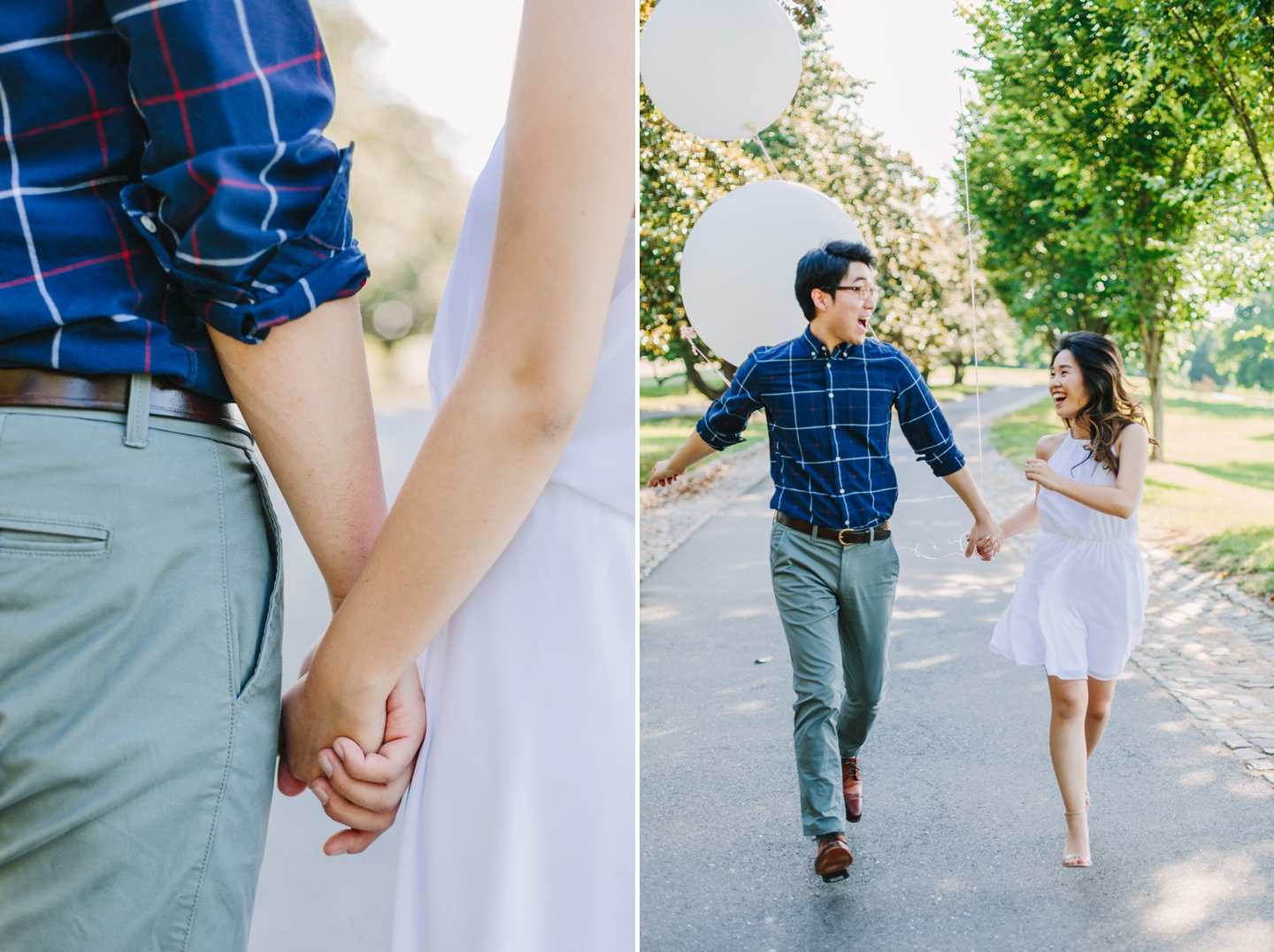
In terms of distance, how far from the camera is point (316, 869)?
7.78ft

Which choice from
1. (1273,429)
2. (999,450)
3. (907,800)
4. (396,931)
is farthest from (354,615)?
(1273,429)

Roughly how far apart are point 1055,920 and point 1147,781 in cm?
101

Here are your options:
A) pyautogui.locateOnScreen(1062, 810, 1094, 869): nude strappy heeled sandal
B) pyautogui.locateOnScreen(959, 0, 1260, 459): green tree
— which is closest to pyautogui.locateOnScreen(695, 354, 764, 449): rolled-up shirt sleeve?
pyautogui.locateOnScreen(959, 0, 1260, 459): green tree

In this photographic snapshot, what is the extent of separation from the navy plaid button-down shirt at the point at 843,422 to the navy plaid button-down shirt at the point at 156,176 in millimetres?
2272

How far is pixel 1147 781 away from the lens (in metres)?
3.44

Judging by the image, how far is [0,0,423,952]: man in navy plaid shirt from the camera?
722 mm

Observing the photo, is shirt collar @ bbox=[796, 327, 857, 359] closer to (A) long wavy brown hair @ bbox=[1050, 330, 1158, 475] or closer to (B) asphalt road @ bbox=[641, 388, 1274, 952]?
(A) long wavy brown hair @ bbox=[1050, 330, 1158, 475]

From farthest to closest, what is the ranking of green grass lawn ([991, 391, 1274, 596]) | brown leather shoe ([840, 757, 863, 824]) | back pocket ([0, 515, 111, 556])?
1. green grass lawn ([991, 391, 1274, 596])
2. brown leather shoe ([840, 757, 863, 824])
3. back pocket ([0, 515, 111, 556])

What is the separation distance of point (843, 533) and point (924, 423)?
42cm

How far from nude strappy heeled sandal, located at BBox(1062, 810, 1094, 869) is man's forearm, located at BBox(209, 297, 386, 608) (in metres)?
2.64

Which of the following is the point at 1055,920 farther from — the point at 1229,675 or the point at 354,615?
the point at 354,615

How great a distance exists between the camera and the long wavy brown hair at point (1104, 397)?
2678 mm

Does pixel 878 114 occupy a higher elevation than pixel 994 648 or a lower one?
higher

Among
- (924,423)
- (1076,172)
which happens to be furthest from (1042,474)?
(1076,172)
